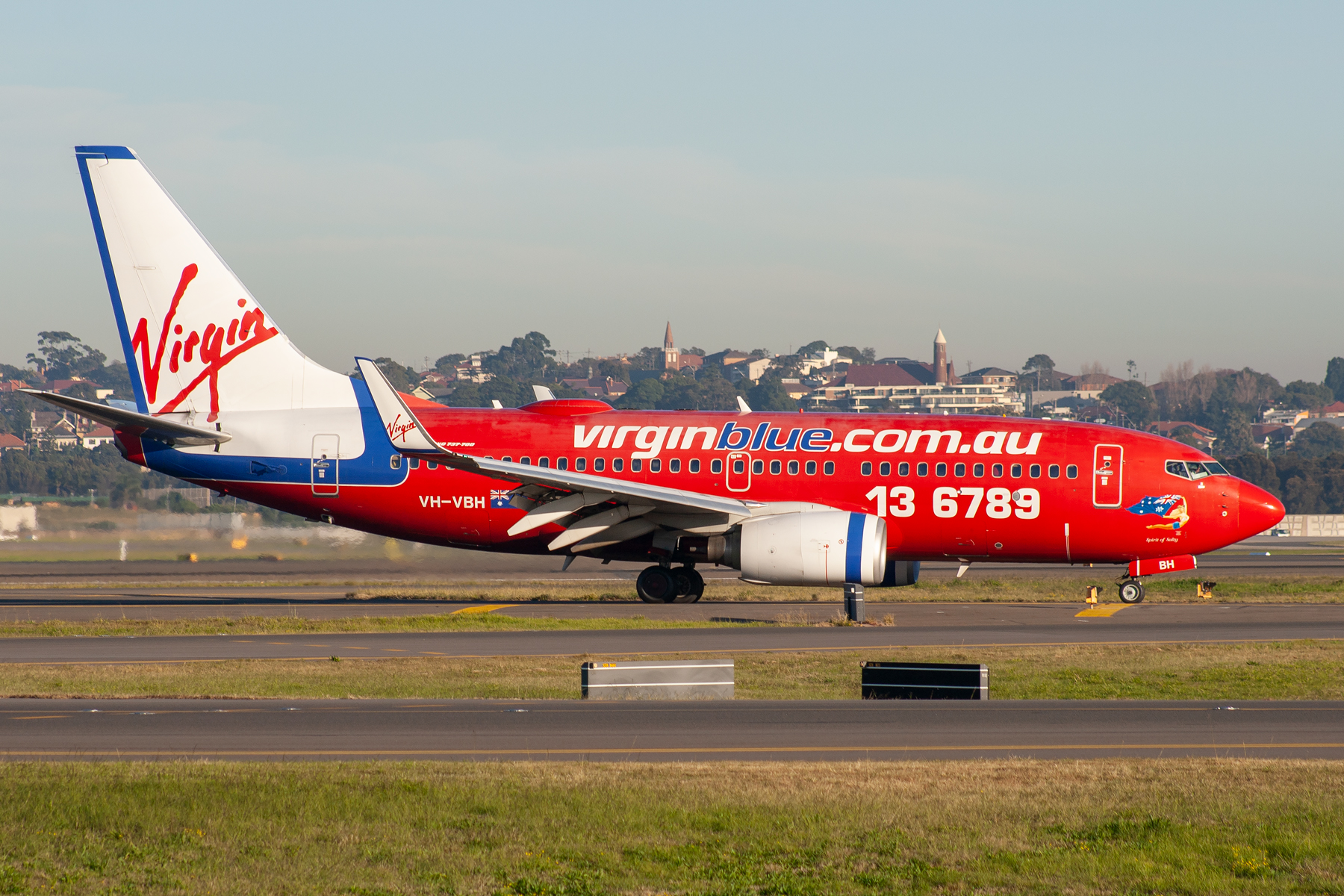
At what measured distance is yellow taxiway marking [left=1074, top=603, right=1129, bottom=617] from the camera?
33.0 metres

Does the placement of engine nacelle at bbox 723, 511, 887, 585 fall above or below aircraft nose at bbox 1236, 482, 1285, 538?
below

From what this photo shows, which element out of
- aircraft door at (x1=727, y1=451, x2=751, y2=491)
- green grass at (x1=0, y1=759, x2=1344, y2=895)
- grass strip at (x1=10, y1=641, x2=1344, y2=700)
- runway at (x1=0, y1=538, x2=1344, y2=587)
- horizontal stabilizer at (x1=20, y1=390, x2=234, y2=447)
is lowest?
runway at (x1=0, y1=538, x2=1344, y2=587)

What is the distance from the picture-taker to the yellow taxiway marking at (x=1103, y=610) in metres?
33.0

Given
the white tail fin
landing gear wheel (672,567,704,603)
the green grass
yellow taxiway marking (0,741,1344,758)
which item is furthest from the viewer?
the white tail fin

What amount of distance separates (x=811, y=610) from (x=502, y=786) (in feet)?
72.1

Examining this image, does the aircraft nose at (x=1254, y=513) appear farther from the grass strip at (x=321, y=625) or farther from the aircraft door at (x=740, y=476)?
the grass strip at (x=321, y=625)

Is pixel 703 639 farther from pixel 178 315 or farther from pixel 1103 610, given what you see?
pixel 178 315

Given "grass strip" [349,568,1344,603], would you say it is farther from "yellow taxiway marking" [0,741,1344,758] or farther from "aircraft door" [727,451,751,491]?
"yellow taxiway marking" [0,741,1344,758]

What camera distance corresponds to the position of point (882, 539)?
32.8 metres

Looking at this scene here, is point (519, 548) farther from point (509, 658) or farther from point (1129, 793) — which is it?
point (1129, 793)

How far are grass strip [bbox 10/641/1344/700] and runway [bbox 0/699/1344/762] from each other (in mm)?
912

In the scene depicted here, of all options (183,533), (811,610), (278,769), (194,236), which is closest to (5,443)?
(183,533)

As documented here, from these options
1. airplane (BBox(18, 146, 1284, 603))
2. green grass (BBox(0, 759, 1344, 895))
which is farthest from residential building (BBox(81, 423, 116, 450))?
green grass (BBox(0, 759, 1344, 895))

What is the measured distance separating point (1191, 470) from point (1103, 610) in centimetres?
428
